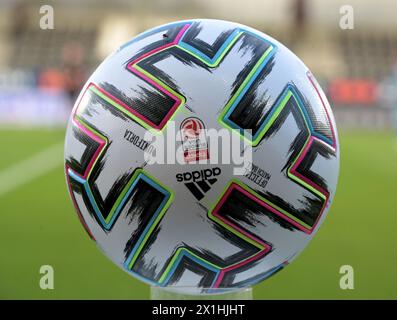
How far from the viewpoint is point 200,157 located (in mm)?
2852

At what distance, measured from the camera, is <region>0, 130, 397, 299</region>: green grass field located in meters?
4.82

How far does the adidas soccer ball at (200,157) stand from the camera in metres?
2.88

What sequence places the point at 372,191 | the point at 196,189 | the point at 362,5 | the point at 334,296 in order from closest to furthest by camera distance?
the point at 196,189 → the point at 334,296 → the point at 372,191 → the point at 362,5

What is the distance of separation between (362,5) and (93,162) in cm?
3373

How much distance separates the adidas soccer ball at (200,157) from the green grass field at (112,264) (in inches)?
66.5

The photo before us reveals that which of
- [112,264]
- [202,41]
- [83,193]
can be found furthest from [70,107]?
[202,41]

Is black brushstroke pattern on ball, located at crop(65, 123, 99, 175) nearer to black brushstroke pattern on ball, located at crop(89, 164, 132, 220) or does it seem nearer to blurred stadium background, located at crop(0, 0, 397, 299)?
black brushstroke pattern on ball, located at crop(89, 164, 132, 220)

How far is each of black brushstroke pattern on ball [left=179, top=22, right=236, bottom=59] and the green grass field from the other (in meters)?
2.11

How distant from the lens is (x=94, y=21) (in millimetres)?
35625

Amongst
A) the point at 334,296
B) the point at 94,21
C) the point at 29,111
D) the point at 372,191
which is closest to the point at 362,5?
the point at 94,21

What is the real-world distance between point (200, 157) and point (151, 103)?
0.30m

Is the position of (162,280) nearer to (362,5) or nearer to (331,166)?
(331,166)

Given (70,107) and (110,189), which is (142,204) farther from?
(70,107)

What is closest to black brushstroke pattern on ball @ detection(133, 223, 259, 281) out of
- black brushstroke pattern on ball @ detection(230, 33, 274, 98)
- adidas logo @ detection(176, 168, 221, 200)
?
adidas logo @ detection(176, 168, 221, 200)
